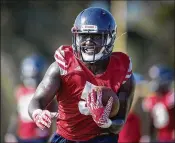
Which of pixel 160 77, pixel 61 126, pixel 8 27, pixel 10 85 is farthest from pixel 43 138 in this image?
pixel 8 27

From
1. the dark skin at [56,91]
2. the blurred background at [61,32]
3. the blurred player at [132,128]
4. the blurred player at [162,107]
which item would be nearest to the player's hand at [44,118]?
the dark skin at [56,91]

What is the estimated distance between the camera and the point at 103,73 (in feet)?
19.8

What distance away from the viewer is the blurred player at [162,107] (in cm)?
1149

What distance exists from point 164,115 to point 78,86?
5739 millimetres

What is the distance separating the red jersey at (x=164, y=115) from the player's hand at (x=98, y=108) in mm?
5719

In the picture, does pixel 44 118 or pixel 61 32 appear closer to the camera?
pixel 44 118

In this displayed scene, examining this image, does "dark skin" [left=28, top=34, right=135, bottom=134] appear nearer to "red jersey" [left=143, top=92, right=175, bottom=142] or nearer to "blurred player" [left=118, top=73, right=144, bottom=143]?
"blurred player" [left=118, top=73, right=144, bottom=143]

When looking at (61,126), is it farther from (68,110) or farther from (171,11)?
(171,11)

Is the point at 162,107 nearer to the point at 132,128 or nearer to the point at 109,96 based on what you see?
the point at 132,128

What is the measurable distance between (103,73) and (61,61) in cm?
34

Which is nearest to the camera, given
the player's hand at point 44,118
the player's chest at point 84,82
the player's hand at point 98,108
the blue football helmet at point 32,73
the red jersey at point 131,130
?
the player's hand at point 44,118

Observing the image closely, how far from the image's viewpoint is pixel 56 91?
591cm

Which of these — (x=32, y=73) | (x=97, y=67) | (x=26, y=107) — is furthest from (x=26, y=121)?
(x=97, y=67)

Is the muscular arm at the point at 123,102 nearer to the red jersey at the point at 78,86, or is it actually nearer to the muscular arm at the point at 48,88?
the red jersey at the point at 78,86
